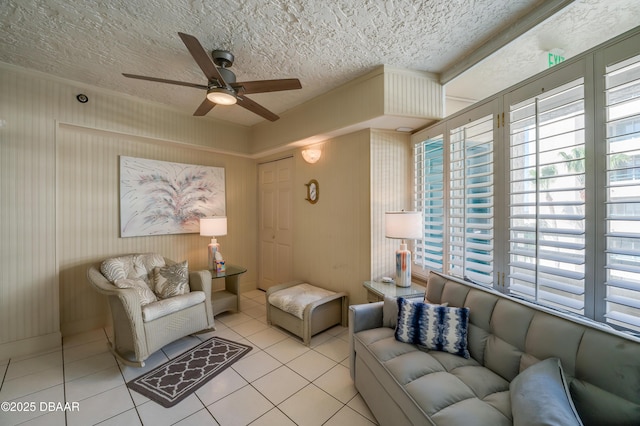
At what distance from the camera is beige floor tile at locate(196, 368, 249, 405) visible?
1925 mm

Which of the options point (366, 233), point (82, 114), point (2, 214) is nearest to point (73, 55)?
point (82, 114)

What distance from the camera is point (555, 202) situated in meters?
1.61

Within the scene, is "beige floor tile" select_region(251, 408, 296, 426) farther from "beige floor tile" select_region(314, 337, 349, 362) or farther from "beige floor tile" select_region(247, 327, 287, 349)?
"beige floor tile" select_region(247, 327, 287, 349)

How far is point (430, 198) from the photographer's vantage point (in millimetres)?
2611

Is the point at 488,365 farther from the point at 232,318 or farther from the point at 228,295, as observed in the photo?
the point at 228,295

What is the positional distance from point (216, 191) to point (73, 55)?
7.00ft

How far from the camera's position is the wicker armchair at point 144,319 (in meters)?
2.19

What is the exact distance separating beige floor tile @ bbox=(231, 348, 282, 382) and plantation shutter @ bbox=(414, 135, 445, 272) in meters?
1.87

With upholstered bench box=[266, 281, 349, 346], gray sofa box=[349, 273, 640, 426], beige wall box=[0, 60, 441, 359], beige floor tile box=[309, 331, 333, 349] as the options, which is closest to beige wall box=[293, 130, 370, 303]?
beige wall box=[0, 60, 441, 359]

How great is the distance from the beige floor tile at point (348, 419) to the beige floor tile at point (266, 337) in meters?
1.13

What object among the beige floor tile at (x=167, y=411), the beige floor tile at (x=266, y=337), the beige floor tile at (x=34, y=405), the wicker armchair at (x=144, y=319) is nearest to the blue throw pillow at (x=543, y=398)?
the beige floor tile at (x=167, y=411)

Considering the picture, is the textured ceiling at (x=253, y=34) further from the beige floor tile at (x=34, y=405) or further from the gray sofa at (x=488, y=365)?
the beige floor tile at (x=34, y=405)

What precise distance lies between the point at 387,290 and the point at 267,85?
2.17 m

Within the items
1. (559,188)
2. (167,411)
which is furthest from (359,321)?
(559,188)
